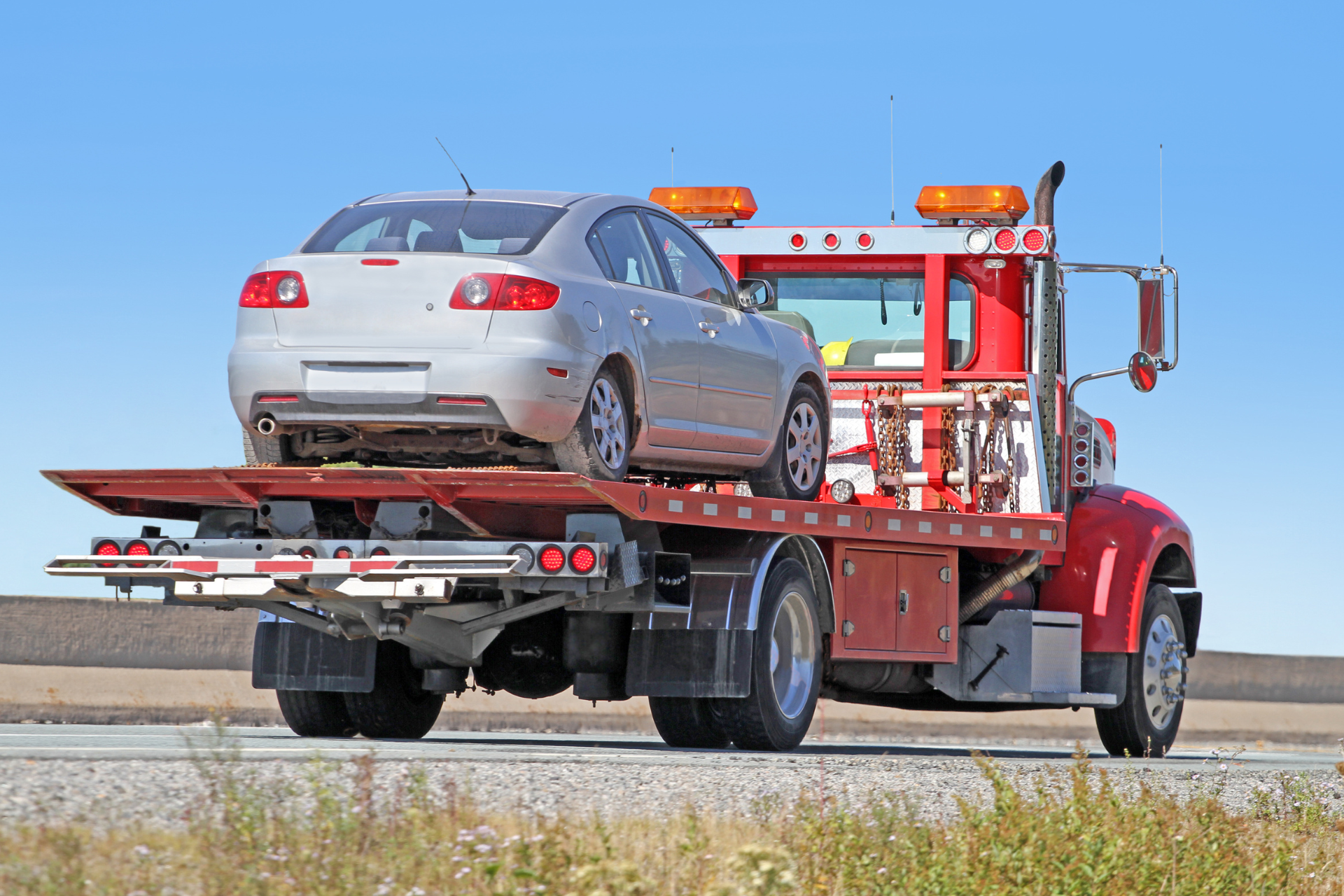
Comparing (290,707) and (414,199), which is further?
(290,707)

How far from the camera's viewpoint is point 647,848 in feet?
19.3

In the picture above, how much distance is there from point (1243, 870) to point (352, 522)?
4.49 m

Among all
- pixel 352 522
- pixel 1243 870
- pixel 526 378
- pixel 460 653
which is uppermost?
pixel 526 378

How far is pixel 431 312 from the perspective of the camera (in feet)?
28.2

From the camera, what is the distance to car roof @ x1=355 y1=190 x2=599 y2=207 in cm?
955

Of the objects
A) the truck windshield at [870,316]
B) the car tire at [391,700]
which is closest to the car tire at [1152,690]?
the truck windshield at [870,316]

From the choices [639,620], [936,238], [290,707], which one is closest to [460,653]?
[639,620]

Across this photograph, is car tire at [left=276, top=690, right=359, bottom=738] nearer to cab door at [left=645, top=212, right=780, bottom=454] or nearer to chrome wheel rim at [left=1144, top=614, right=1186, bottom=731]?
cab door at [left=645, top=212, right=780, bottom=454]

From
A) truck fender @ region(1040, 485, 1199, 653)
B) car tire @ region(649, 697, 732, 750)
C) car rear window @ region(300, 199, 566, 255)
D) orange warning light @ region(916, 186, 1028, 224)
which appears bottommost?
car tire @ region(649, 697, 732, 750)

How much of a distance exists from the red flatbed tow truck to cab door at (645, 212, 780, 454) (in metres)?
0.48

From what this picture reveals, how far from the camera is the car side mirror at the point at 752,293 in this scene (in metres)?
10.6

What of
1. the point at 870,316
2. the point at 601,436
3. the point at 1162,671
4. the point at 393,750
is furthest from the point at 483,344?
the point at 1162,671

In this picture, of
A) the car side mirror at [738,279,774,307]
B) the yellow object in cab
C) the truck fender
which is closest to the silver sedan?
the car side mirror at [738,279,774,307]

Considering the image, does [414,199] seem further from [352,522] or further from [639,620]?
[639,620]
